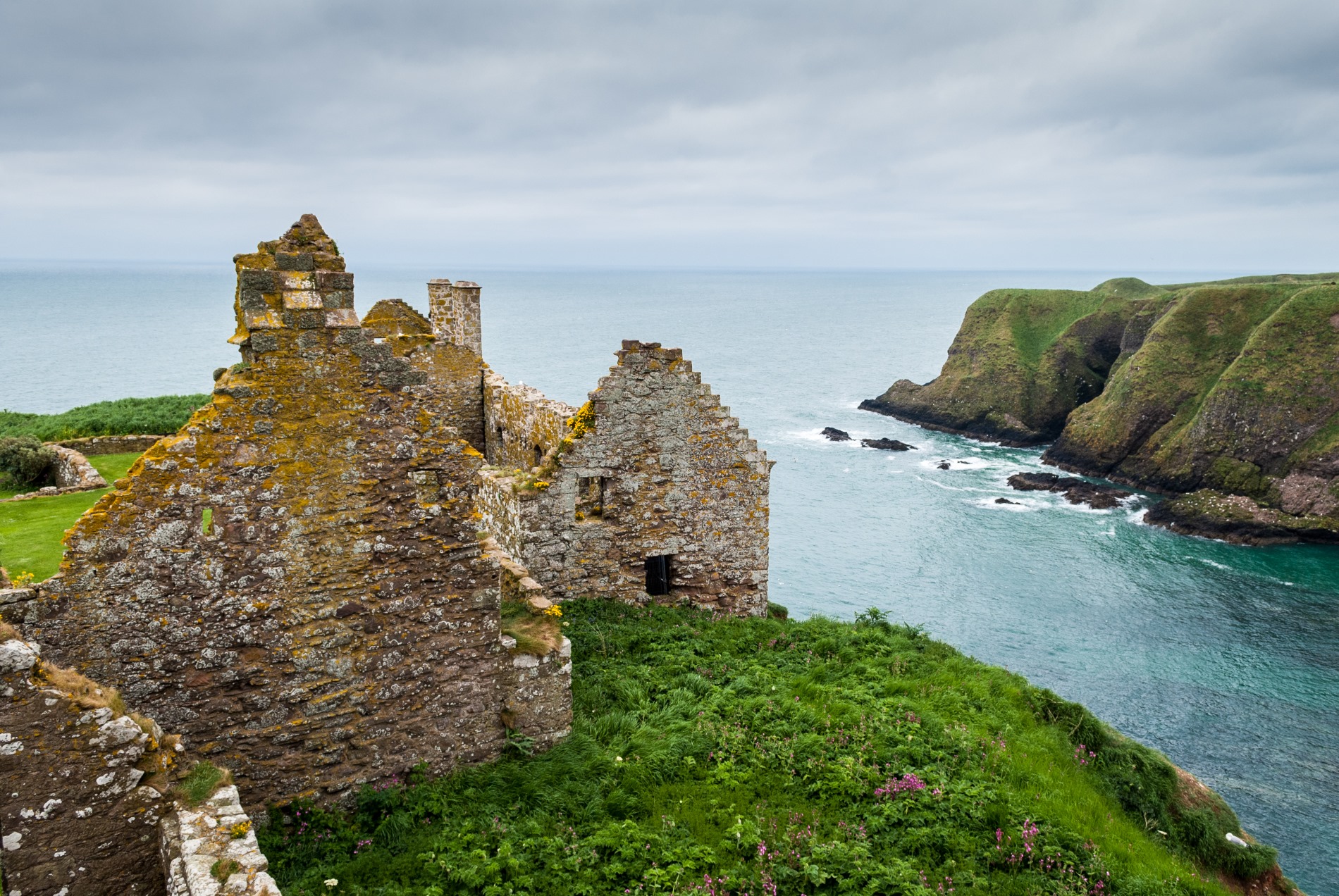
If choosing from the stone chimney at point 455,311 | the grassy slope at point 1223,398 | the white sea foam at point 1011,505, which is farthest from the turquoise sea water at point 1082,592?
the stone chimney at point 455,311

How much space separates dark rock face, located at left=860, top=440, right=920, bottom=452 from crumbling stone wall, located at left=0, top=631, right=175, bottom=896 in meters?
70.9

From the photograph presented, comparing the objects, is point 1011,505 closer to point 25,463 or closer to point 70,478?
point 70,478

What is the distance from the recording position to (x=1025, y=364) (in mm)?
88562

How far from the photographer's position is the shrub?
69.5 feet

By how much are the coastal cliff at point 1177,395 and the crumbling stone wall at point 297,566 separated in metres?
56.9

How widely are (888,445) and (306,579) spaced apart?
70.0 m

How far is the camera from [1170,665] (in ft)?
115

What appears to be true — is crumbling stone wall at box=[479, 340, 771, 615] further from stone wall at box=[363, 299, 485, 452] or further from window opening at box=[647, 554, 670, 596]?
stone wall at box=[363, 299, 485, 452]

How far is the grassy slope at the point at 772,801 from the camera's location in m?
7.91

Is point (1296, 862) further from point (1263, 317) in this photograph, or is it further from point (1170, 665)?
point (1263, 317)

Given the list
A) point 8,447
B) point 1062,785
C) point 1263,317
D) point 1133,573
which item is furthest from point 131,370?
point 1263,317

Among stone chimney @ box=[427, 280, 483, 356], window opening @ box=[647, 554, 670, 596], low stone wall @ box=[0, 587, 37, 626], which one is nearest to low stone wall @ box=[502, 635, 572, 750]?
low stone wall @ box=[0, 587, 37, 626]

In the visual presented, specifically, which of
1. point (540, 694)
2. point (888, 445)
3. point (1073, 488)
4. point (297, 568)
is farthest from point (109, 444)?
point (888, 445)

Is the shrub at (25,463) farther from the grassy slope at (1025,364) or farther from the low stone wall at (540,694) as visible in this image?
the grassy slope at (1025,364)
